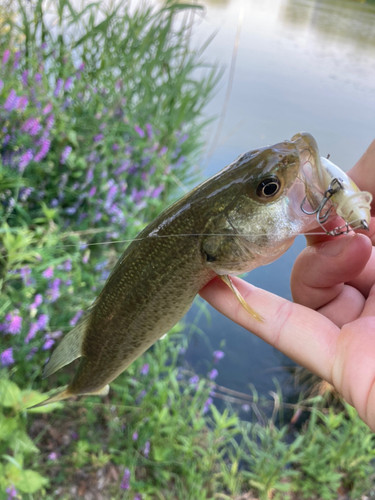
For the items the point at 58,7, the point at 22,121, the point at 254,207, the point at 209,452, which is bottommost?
the point at 209,452

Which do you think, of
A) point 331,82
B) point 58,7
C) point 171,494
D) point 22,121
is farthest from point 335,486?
point 331,82

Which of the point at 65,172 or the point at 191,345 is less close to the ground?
the point at 65,172

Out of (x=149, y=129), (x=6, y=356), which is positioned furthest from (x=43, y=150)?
(x=6, y=356)

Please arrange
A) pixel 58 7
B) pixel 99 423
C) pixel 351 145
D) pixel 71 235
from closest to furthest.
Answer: pixel 71 235 < pixel 99 423 < pixel 58 7 < pixel 351 145

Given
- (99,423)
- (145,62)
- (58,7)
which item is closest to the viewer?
(99,423)

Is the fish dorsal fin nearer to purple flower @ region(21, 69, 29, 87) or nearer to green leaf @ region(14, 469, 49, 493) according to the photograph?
green leaf @ region(14, 469, 49, 493)

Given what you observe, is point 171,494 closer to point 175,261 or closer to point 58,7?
point 175,261

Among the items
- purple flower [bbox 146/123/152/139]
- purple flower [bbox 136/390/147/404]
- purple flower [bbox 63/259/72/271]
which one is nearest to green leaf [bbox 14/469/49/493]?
purple flower [bbox 136/390/147/404]
